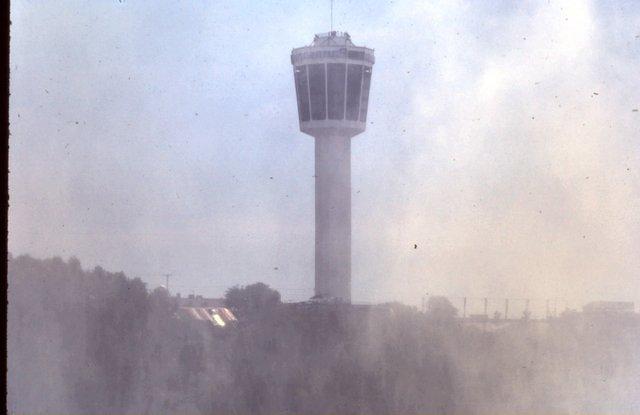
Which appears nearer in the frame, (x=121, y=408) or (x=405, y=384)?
(x=121, y=408)

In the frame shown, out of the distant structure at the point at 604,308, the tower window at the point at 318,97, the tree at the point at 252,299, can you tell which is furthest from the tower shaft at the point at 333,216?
the distant structure at the point at 604,308

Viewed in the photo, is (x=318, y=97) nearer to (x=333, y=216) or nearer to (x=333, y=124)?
(x=333, y=124)

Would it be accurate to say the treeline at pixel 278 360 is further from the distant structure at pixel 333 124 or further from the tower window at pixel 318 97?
the tower window at pixel 318 97

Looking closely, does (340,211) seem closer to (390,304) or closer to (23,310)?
(390,304)

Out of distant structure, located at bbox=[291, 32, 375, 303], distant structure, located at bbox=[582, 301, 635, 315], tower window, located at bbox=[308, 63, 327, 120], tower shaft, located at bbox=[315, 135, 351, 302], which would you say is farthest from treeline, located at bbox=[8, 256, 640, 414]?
tower window, located at bbox=[308, 63, 327, 120]

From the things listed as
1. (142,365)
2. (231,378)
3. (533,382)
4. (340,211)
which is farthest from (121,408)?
(340,211)

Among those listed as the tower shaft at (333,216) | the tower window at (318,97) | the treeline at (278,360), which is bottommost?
the treeline at (278,360)
